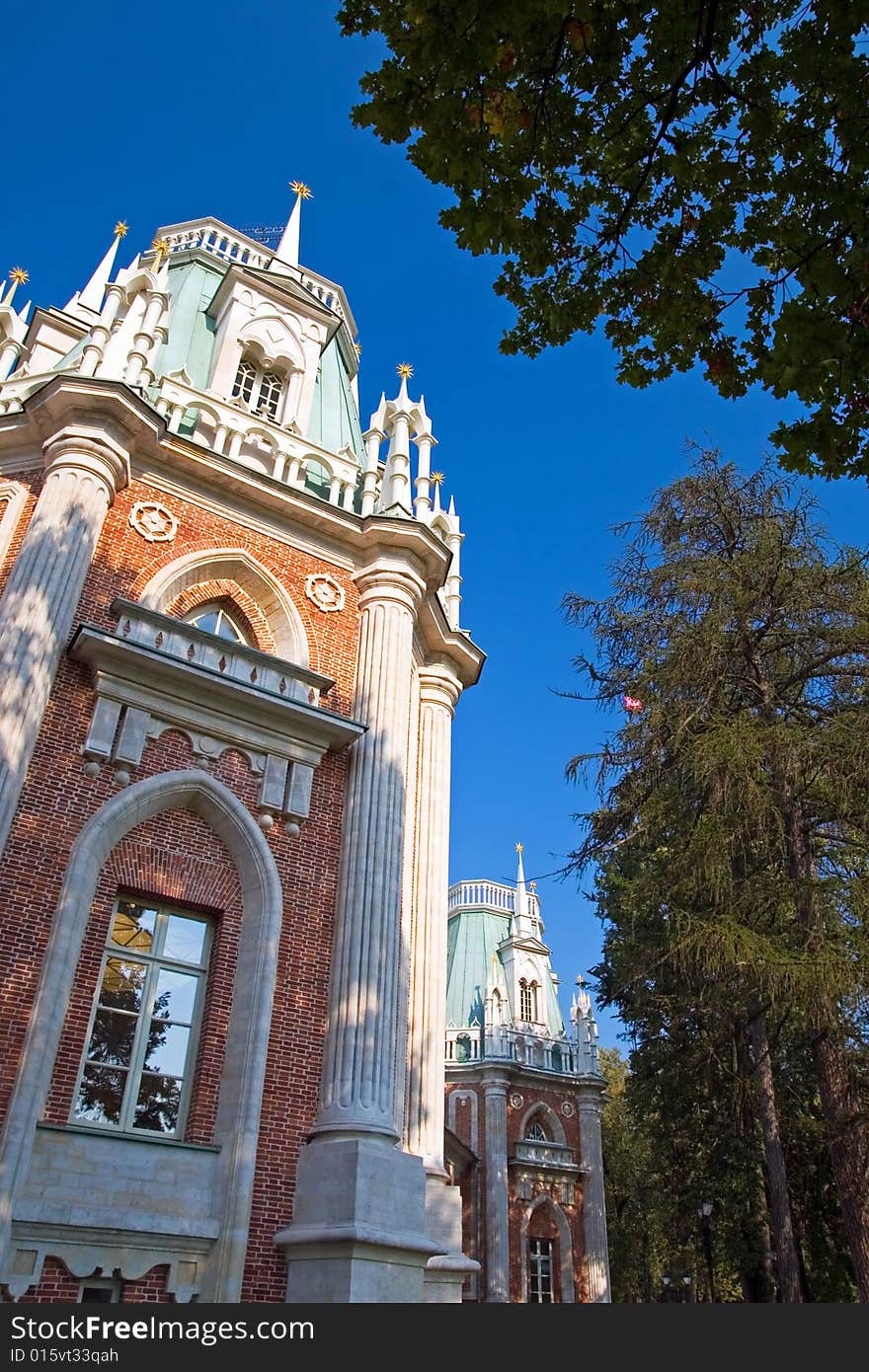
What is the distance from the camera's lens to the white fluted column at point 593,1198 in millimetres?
32397

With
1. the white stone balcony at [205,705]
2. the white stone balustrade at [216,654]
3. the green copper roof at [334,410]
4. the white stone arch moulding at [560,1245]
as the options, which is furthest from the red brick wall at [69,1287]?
the white stone arch moulding at [560,1245]

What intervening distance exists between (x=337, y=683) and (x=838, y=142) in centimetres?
918

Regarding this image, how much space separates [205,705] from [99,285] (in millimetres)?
12569

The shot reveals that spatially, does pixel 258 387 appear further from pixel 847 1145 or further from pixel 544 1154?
pixel 544 1154

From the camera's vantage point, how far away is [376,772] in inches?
509

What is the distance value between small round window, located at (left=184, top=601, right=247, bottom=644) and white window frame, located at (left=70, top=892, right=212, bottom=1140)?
3.93 metres

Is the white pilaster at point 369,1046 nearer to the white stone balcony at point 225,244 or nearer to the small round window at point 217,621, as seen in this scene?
the small round window at point 217,621

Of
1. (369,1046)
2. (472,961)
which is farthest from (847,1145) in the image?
(472,961)

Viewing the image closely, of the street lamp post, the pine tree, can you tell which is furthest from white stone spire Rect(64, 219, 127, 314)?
the street lamp post

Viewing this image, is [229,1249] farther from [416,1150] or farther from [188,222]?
[188,222]

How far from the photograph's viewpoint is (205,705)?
12.3 metres

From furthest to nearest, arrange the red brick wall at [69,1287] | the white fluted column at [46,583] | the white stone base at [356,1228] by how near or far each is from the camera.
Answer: the white fluted column at [46,583] < the white stone base at [356,1228] < the red brick wall at [69,1287]

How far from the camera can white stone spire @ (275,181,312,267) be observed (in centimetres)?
2211

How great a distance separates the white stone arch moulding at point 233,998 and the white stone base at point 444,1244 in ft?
9.75
